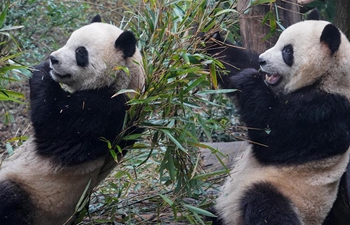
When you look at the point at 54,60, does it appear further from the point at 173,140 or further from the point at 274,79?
the point at 274,79

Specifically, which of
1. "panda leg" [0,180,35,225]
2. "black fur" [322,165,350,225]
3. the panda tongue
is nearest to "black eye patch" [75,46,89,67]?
"panda leg" [0,180,35,225]

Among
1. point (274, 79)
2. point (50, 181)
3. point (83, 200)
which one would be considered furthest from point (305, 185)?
point (50, 181)

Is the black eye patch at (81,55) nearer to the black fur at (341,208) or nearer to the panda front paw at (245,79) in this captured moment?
the panda front paw at (245,79)

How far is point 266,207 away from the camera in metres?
4.75

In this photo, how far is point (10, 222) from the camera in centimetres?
446

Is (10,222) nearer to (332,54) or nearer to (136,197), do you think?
(136,197)

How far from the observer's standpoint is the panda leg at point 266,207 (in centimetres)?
471

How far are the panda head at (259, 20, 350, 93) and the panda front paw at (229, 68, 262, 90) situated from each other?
0.33 ft

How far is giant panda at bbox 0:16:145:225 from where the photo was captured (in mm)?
4680

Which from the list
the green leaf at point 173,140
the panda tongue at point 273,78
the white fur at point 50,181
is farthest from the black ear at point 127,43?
the panda tongue at point 273,78

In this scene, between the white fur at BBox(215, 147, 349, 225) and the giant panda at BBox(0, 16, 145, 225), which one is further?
the white fur at BBox(215, 147, 349, 225)

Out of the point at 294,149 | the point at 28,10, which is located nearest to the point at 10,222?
the point at 294,149

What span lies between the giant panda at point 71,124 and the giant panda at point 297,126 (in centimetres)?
108

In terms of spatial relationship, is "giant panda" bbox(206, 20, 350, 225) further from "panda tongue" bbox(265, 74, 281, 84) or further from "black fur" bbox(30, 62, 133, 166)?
"black fur" bbox(30, 62, 133, 166)
